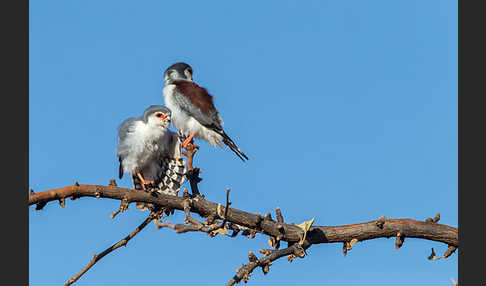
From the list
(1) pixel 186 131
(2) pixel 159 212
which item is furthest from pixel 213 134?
(2) pixel 159 212

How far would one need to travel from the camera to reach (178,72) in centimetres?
799

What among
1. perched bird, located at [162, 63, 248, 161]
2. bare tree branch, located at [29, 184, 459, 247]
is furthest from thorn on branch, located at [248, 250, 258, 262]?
perched bird, located at [162, 63, 248, 161]

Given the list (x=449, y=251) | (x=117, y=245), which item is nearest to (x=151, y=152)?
(x=117, y=245)

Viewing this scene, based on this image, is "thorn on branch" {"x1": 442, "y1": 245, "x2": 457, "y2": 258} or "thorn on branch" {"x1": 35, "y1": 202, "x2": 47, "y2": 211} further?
"thorn on branch" {"x1": 442, "y1": 245, "x2": 457, "y2": 258}

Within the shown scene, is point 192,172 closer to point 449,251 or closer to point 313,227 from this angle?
point 313,227

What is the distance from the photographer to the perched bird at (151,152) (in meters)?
6.01

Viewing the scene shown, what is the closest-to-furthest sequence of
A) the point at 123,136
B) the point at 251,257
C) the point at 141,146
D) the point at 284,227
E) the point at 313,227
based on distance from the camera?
the point at 251,257
the point at 284,227
the point at 313,227
the point at 141,146
the point at 123,136

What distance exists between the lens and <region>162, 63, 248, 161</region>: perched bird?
24.8ft

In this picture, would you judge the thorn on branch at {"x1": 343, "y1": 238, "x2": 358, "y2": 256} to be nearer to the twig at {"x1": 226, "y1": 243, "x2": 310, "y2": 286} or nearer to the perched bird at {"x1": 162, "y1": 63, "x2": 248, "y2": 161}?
the twig at {"x1": 226, "y1": 243, "x2": 310, "y2": 286}

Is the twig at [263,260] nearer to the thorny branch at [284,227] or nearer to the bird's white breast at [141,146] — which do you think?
the thorny branch at [284,227]

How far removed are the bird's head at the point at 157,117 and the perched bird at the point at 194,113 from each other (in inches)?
58.5

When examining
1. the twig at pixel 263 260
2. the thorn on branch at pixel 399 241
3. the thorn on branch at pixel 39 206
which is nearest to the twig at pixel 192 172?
the twig at pixel 263 260

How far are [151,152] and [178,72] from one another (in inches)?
87.6

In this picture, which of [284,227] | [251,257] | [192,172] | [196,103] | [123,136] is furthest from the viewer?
[196,103]
